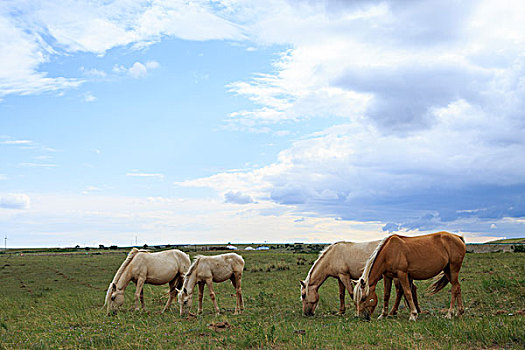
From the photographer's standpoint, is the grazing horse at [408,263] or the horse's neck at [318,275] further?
the horse's neck at [318,275]

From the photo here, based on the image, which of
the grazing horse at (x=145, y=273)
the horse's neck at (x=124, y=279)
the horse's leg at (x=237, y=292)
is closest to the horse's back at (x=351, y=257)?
the horse's leg at (x=237, y=292)

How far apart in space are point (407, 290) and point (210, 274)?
7051 millimetres

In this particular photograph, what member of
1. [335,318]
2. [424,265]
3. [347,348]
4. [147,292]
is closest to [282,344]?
[347,348]

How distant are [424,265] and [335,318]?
3175 mm

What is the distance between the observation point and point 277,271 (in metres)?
33.8

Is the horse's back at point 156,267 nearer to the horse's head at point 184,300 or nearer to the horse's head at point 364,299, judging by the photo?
the horse's head at point 184,300

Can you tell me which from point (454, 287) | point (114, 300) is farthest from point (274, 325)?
point (114, 300)

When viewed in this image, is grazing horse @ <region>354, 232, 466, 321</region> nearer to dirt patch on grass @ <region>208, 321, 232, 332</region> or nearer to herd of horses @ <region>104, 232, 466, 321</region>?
herd of horses @ <region>104, 232, 466, 321</region>

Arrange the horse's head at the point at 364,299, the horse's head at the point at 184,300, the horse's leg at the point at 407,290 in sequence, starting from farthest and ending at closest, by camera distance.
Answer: the horse's head at the point at 184,300
the horse's head at the point at 364,299
the horse's leg at the point at 407,290

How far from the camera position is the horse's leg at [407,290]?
11.9 metres

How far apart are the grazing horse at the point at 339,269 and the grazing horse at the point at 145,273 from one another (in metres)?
5.69

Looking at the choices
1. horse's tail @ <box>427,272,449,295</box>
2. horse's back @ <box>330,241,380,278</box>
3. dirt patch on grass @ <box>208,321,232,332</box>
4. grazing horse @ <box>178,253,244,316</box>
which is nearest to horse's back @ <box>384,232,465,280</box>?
horse's tail @ <box>427,272,449,295</box>

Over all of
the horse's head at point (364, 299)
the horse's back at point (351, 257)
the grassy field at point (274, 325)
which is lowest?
the grassy field at point (274, 325)

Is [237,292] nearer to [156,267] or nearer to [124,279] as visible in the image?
[156,267]
